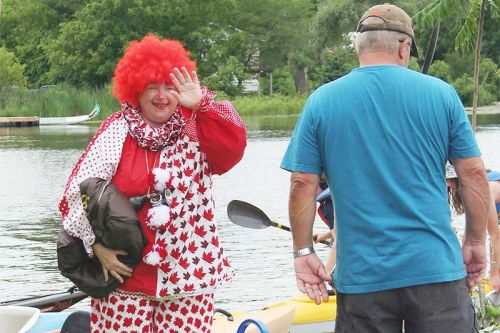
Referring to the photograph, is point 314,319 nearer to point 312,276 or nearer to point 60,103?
point 312,276

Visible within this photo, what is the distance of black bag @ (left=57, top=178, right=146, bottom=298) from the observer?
13.6 ft

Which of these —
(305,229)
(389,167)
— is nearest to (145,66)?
(305,229)

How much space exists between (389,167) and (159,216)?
3.19 feet

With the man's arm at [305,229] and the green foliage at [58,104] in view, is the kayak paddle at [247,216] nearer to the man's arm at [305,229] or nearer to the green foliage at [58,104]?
the man's arm at [305,229]

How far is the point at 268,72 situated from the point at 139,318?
63514 millimetres

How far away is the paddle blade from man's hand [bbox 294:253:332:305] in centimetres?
271

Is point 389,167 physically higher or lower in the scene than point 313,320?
higher

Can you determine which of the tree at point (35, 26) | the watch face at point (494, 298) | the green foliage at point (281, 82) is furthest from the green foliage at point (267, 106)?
the watch face at point (494, 298)

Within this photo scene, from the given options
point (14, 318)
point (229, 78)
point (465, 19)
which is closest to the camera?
point (14, 318)

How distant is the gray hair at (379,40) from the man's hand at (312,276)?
667 millimetres

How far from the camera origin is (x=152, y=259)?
13.8 ft

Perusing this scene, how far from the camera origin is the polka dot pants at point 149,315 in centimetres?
421

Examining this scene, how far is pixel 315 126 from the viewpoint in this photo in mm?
3633

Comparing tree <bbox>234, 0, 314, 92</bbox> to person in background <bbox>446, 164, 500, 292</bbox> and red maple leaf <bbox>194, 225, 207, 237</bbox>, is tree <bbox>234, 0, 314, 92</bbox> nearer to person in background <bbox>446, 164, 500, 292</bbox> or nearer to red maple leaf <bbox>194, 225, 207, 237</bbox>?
person in background <bbox>446, 164, 500, 292</bbox>
